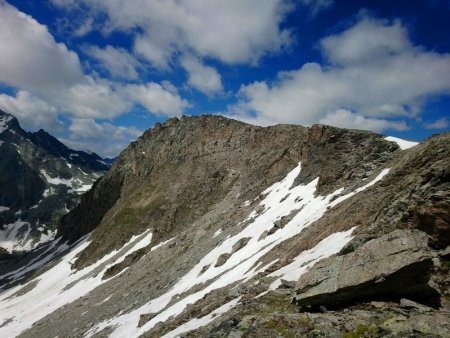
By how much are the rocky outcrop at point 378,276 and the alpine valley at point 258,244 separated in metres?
0.05

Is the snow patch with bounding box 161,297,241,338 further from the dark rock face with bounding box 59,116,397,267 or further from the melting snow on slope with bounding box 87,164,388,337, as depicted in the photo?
the dark rock face with bounding box 59,116,397,267

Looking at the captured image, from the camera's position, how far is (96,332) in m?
43.4

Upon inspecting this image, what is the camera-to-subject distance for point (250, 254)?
3800 centimetres

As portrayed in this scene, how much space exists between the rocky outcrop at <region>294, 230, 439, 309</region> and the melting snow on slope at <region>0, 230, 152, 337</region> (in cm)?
6880

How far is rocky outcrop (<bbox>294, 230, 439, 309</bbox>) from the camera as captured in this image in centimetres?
1381

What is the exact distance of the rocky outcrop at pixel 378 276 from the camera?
13.8 metres

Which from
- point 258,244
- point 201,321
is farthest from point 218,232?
point 201,321

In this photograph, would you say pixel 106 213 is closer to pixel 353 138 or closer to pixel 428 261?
pixel 353 138

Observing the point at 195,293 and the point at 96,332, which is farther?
the point at 96,332

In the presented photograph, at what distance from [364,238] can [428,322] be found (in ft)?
25.9

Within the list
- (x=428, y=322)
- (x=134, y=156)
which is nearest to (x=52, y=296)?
(x=134, y=156)

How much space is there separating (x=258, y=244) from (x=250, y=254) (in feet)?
6.76

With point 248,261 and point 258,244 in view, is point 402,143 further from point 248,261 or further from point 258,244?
point 248,261

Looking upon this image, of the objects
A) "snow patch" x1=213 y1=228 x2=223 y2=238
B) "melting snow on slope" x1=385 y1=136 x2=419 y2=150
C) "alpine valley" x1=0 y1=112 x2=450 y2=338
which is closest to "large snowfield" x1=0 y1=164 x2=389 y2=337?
"alpine valley" x1=0 y1=112 x2=450 y2=338
